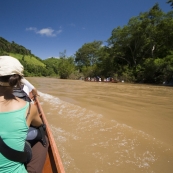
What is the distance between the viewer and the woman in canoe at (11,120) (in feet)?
3.42

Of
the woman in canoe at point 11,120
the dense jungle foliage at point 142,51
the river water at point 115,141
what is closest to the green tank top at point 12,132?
the woman in canoe at point 11,120

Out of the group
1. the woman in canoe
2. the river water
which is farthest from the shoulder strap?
the river water

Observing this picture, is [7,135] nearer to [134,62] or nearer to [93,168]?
[93,168]

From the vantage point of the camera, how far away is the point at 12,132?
3.48 ft

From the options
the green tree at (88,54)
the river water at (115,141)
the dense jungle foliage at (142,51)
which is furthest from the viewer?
the green tree at (88,54)

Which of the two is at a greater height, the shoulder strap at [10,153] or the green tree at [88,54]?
the green tree at [88,54]

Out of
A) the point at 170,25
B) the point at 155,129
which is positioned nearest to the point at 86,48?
the point at 170,25

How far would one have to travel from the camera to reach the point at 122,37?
24.2m

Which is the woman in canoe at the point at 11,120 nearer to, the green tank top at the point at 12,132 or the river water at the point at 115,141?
the green tank top at the point at 12,132

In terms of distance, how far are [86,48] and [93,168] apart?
4306 centimetres

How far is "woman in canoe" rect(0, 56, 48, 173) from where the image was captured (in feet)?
3.42

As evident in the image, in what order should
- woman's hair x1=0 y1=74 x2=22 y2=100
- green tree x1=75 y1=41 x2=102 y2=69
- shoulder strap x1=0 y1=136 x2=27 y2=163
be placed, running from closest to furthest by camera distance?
shoulder strap x1=0 y1=136 x2=27 y2=163, woman's hair x1=0 y1=74 x2=22 y2=100, green tree x1=75 y1=41 x2=102 y2=69

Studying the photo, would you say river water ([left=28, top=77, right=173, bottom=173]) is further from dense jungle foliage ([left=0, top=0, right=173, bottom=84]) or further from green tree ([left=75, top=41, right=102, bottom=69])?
green tree ([left=75, top=41, right=102, bottom=69])

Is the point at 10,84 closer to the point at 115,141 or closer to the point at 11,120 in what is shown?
the point at 11,120
